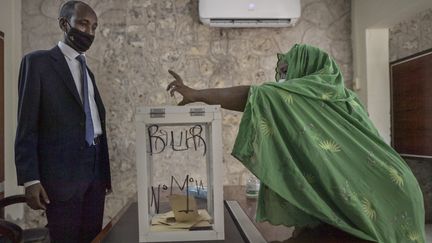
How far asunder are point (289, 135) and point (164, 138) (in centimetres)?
33

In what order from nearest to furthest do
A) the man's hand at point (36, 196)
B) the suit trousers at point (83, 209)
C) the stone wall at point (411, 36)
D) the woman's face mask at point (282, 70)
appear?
the woman's face mask at point (282, 70)
the man's hand at point (36, 196)
the suit trousers at point (83, 209)
the stone wall at point (411, 36)

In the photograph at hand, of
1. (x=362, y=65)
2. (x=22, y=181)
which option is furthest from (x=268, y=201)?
(x=362, y=65)

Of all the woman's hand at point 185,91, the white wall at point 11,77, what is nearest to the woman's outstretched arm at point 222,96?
the woman's hand at point 185,91

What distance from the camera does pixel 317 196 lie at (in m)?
0.95

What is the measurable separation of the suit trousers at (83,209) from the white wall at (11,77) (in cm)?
138

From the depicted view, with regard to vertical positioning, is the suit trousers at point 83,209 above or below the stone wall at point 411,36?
below

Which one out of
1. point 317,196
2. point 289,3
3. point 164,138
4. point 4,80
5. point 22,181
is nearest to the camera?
point 317,196

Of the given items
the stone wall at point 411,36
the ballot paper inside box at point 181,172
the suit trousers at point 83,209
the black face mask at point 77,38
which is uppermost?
the stone wall at point 411,36

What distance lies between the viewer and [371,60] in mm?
3174

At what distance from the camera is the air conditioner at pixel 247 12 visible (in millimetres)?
3031

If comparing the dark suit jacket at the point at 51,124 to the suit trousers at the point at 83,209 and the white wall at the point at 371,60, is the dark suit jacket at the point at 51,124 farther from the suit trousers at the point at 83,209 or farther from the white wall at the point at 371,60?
the white wall at the point at 371,60

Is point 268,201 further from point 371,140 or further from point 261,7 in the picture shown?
point 261,7

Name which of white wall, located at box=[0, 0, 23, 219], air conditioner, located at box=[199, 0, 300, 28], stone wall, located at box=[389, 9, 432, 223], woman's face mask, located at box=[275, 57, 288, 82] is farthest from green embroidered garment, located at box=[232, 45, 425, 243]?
stone wall, located at box=[389, 9, 432, 223]

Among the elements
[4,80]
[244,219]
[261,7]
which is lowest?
[244,219]
